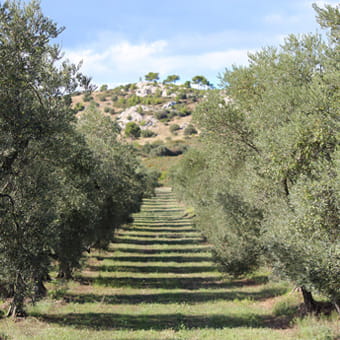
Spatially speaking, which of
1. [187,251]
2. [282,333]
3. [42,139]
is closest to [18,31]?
[42,139]

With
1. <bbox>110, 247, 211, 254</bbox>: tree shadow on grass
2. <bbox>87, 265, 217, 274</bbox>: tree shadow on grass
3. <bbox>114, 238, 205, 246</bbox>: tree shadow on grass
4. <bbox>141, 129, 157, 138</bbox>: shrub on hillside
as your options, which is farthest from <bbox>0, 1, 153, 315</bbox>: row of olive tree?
<bbox>141, 129, 157, 138</bbox>: shrub on hillside

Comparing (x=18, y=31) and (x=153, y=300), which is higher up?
(x=18, y=31)

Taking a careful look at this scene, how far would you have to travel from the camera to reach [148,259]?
33750 mm

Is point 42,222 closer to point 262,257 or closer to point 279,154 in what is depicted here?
point 279,154

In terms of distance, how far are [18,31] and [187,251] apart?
29644 millimetres

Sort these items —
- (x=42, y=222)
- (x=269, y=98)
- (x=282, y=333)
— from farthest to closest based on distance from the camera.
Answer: (x=269, y=98) < (x=282, y=333) < (x=42, y=222)

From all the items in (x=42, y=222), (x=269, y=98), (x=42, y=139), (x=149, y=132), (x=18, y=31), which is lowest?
(x=42, y=222)

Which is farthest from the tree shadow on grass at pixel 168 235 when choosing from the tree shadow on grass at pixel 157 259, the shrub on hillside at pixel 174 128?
the shrub on hillside at pixel 174 128

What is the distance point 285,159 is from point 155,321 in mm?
9739

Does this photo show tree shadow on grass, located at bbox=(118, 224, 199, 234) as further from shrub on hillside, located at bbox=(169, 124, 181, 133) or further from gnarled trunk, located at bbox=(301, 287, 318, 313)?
shrub on hillside, located at bbox=(169, 124, 181, 133)

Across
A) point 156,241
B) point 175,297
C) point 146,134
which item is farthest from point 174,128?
point 175,297

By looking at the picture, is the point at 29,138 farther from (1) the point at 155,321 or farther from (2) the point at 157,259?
(2) the point at 157,259

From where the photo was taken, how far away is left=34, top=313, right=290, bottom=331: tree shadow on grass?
16.8 metres

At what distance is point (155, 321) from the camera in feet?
58.2
